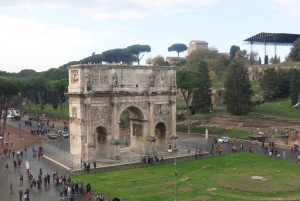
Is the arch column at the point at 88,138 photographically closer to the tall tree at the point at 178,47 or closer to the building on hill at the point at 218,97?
the building on hill at the point at 218,97

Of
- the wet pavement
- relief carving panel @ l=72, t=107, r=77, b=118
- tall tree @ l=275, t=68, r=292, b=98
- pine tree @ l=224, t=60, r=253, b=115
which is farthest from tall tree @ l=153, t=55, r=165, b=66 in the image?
relief carving panel @ l=72, t=107, r=77, b=118

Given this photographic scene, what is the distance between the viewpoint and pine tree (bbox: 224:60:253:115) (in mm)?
67062

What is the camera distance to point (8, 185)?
3362 cm

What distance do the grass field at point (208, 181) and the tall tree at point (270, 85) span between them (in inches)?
1478

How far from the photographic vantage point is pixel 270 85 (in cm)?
7881

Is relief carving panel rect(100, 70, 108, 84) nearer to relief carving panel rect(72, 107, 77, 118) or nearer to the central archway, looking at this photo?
relief carving panel rect(72, 107, 77, 118)

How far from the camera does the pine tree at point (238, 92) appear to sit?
67.1m

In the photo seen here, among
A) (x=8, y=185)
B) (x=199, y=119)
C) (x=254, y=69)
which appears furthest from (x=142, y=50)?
(x=8, y=185)

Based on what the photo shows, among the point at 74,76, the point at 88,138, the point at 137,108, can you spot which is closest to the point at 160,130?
the point at 137,108

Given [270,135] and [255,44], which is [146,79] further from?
[255,44]

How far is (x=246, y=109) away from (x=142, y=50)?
4858 centimetres

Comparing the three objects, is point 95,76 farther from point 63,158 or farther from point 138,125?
point 63,158

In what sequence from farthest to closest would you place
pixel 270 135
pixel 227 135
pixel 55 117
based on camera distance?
pixel 55 117 < pixel 227 135 < pixel 270 135

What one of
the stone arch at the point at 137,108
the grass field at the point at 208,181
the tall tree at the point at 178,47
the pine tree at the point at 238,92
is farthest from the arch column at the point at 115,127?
the tall tree at the point at 178,47
